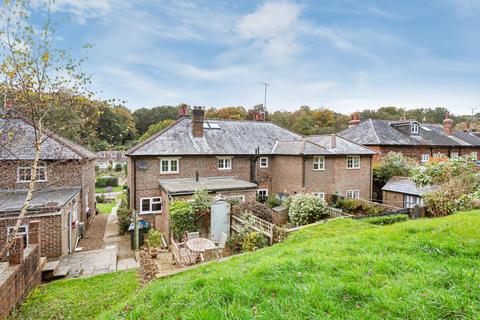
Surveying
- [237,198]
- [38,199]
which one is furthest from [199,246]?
[38,199]

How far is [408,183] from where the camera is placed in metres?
19.0

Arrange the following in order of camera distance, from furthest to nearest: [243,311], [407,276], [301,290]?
[407,276]
[301,290]
[243,311]

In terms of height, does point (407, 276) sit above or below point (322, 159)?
below

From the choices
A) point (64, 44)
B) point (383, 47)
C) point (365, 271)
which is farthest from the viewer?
point (383, 47)

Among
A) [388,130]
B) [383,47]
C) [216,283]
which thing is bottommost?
[216,283]

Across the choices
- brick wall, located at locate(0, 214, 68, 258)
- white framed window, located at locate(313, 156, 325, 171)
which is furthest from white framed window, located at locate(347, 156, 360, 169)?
brick wall, located at locate(0, 214, 68, 258)

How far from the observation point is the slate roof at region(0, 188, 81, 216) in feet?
39.6

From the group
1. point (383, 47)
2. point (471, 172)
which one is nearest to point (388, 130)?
point (383, 47)

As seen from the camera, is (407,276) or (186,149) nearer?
(407,276)

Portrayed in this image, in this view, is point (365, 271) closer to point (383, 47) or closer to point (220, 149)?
point (220, 149)

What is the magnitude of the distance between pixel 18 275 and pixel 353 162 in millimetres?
21679

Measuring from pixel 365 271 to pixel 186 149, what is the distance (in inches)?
640

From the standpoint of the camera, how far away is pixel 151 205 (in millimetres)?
18406

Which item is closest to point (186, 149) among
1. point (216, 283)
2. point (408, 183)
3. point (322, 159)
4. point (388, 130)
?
point (322, 159)
